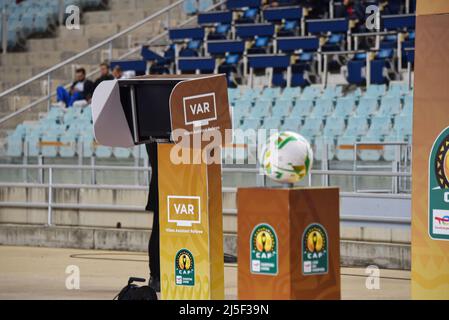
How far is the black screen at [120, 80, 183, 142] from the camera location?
984 centimetres

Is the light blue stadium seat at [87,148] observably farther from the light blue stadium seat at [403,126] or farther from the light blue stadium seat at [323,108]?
the light blue stadium seat at [403,126]

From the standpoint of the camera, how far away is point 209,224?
9219mm

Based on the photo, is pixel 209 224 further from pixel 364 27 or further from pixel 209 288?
pixel 364 27

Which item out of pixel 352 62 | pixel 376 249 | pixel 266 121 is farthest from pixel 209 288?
pixel 352 62

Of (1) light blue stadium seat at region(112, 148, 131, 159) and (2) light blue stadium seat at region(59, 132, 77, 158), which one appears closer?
(2) light blue stadium seat at region(59, 132, 77, 158)

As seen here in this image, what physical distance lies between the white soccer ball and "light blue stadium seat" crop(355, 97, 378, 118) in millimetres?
12546

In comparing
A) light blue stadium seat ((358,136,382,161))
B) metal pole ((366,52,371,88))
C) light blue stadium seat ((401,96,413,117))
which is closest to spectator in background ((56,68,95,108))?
metal pole ((366,52,371,88))

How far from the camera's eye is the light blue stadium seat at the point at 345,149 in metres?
16.5

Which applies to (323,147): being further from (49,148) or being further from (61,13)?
(61,13)

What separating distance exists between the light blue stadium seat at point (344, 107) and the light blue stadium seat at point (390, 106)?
0.67 m

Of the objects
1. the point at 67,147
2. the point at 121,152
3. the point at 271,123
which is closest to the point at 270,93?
the point at 271,123

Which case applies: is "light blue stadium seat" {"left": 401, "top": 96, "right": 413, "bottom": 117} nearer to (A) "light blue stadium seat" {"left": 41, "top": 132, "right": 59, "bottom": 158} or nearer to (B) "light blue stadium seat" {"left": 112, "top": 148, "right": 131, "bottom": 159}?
(B) "light blue stadium seat" {"left": 112, "top": 148, "right": 131, "bottom": 159}
